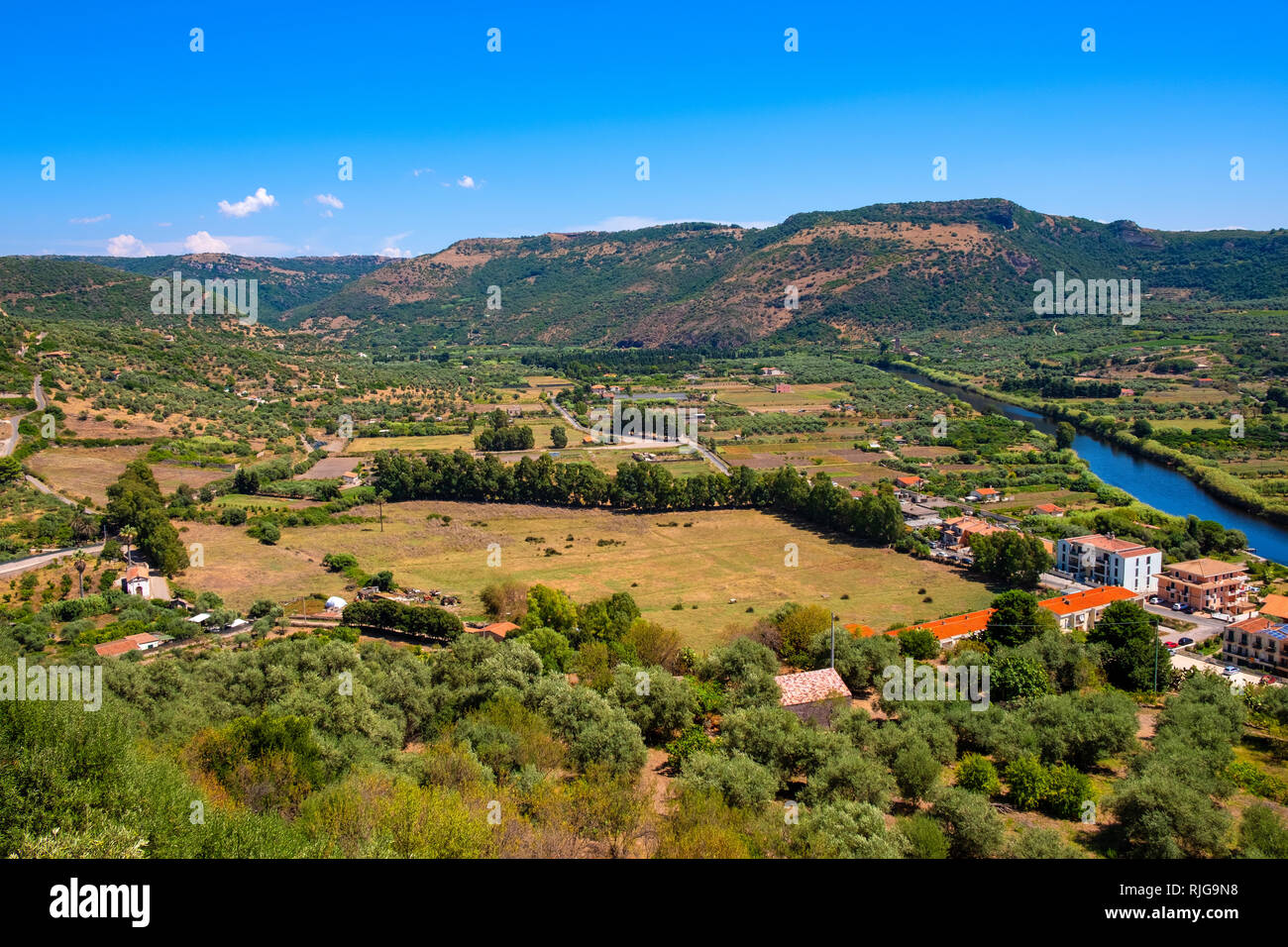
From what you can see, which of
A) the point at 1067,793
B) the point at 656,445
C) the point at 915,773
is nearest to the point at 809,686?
the point at 915,773

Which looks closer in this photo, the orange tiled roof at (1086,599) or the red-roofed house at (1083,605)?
the red-roofed house at (1083,605)

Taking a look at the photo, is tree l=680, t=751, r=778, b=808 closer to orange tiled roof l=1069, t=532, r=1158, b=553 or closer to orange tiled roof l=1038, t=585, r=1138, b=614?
orange tiled roof l=1038, t=585, r=1138, b=614

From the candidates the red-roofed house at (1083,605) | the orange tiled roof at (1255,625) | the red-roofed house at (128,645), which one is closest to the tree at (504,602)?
the red-roofed house at (128,645)

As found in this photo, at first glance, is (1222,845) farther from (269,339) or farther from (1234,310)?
(1234,310)

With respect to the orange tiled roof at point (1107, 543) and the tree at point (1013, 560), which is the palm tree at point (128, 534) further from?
the orange tiled roof at point (1107, 543)

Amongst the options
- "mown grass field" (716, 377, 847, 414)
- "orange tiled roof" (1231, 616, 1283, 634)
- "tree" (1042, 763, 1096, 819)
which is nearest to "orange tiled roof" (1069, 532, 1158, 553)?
"orange tiled roof" (1231, 616, 1283, 634)
